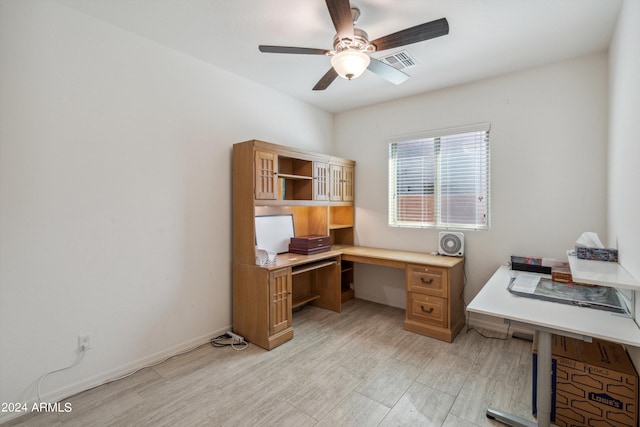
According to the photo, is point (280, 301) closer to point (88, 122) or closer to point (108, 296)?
point (108, 296)

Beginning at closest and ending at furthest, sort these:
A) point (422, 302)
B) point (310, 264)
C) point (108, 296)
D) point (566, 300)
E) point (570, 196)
Answer: point (566, 300), point (108, 296), point (570, 196), point (422, 302), point (310, 264)

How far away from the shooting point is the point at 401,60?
108 inches

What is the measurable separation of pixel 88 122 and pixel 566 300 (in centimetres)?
354

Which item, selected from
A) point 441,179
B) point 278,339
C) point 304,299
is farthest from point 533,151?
point 278,339

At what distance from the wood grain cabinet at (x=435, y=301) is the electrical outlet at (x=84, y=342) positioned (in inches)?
112

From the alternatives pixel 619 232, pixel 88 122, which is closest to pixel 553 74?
pixel 619 232

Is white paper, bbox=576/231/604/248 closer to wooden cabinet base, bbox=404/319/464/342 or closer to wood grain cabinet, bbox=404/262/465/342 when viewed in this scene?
wood grain cabinet, bbox=404/262/465/342

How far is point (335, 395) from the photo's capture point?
2.12 meters

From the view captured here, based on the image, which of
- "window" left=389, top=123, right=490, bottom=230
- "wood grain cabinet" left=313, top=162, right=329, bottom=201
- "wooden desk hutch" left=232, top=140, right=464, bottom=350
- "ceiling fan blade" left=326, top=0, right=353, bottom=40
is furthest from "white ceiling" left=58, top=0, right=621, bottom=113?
"wood grain cabinet" left=313, top=162, right=329, bottom=201

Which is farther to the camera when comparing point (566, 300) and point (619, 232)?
point (619, 232)

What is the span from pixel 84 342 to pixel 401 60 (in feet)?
11.5

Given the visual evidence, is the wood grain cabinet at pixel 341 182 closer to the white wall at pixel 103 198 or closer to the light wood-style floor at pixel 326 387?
the white wall at pixel 103 198

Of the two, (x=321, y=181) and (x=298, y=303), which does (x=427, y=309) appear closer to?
(x=298, y=303)

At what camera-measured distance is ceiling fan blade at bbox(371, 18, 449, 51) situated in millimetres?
1679
